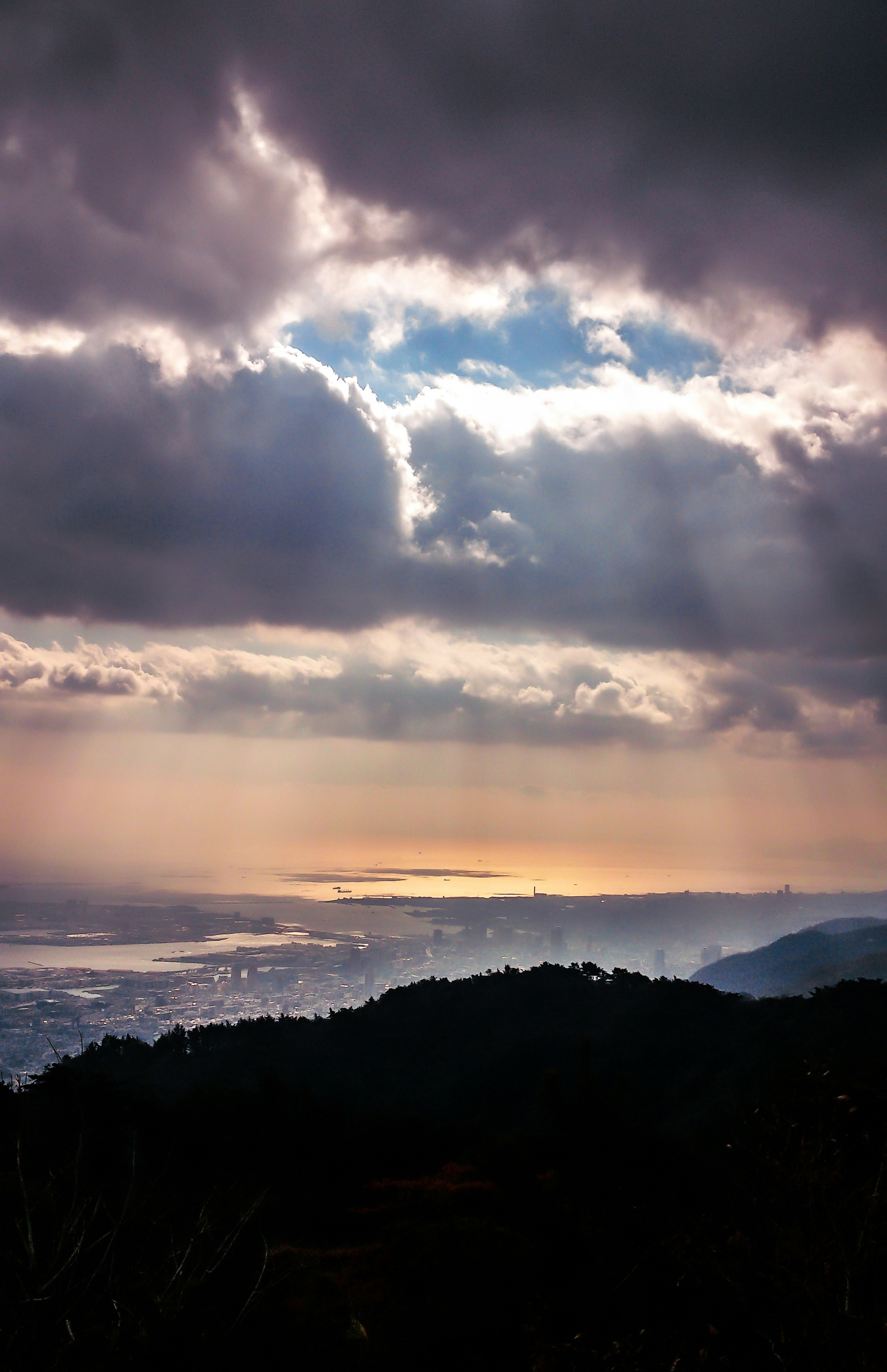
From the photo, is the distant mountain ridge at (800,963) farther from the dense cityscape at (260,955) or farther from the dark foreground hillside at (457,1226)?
the dark foreground hillside at (457,1226)

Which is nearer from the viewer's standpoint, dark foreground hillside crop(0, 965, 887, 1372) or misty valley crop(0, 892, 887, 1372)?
dark foreground hillside crop(0, 965, 887, 1372)

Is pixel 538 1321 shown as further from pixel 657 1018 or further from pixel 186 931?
pixel 186 931

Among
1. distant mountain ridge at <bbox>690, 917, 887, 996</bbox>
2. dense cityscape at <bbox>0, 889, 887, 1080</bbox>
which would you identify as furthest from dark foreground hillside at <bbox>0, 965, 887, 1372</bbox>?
distant mountain ridge at <bbox>690, 917, 887, 996</bbox>

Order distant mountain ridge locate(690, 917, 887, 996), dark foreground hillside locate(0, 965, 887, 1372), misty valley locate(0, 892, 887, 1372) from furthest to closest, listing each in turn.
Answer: distant mountain ridge locate(690, 917, 887, 996)
misty valley locate(0, 892, 887, 1372)
dark foreground hillside locate(0, 965, 887, 1372)

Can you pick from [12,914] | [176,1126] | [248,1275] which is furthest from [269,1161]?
[12,914]

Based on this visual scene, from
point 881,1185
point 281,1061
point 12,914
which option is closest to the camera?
point 881,1185

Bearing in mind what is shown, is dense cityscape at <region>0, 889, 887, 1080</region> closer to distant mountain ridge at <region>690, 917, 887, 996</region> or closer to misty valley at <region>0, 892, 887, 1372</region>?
distant mountain ridge at <region>690, 917, 887, 996</region>

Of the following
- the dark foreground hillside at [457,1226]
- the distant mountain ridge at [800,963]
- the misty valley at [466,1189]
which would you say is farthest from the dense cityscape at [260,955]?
the dark foreground hillside at [457,1226]

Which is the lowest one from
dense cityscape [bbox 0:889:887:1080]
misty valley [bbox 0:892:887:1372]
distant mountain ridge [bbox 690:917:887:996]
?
distant mountain ridge [bbox 690:917:887:996]
